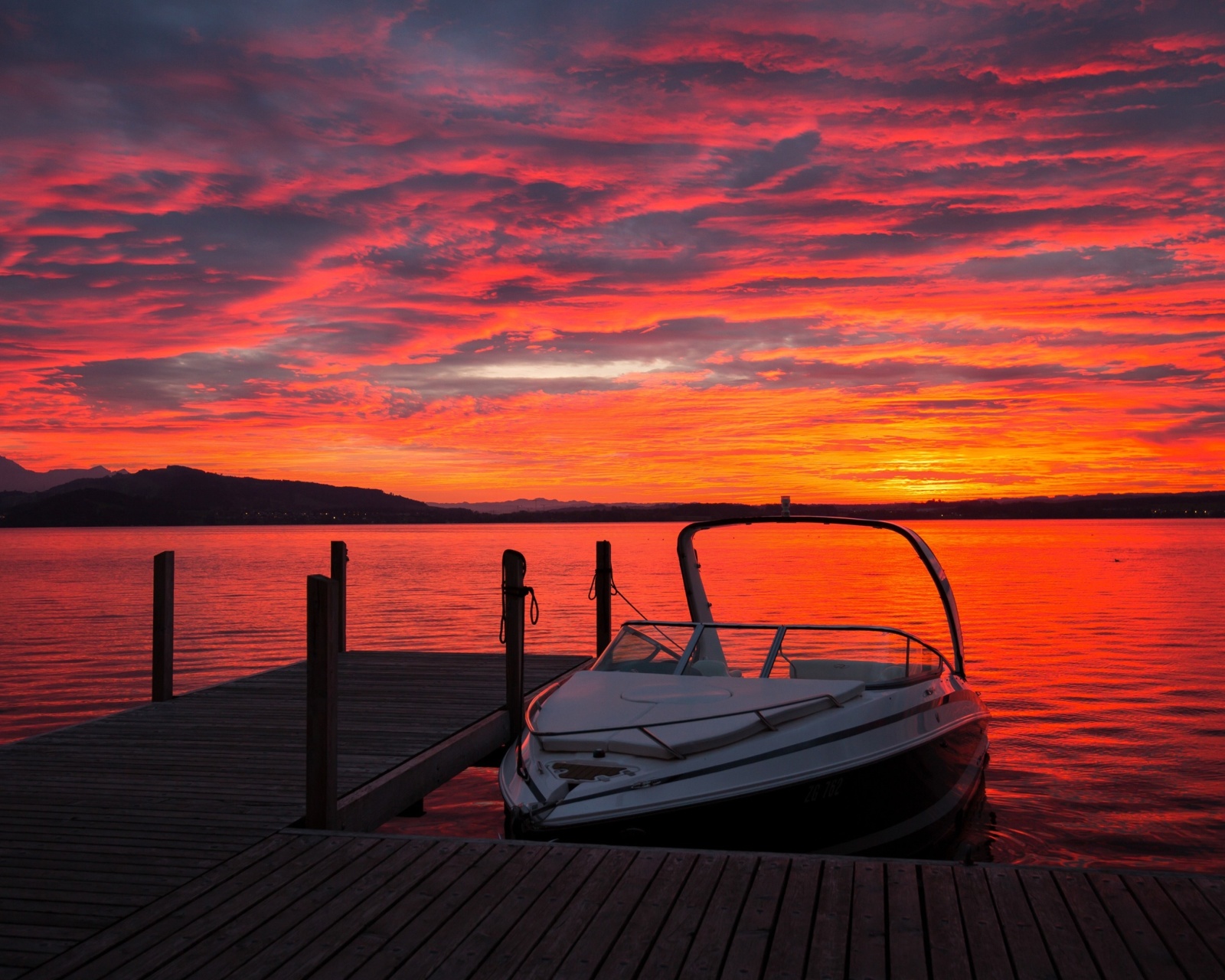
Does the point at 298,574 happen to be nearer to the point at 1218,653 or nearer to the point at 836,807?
the point at 1218,653

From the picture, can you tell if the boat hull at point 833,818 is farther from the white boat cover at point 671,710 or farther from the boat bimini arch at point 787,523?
the boat bimini arch at point 787,523

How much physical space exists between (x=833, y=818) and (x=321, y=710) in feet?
11.2

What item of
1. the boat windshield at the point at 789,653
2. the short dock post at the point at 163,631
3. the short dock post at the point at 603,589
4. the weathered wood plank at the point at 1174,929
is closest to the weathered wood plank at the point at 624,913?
the weathered wood plank at the point at 1174,929

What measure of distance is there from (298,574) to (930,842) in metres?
48.0

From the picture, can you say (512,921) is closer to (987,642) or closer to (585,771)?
(585,771)

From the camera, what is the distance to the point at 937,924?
4172 mm

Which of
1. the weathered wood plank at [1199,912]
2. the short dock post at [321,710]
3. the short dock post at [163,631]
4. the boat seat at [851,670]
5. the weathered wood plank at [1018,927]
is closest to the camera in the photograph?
the weathered wood plank at [1018,927]

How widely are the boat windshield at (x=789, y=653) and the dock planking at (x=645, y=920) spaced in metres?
2.48

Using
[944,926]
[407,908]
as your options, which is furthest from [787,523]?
[407,908]

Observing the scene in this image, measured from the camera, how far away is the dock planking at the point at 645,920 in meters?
3.83

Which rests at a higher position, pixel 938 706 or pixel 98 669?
pixel 938 706

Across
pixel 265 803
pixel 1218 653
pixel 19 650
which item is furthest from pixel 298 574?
pixel 265 803

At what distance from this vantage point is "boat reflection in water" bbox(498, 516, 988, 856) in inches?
228

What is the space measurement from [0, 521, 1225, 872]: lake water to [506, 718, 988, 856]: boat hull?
1690 mm
